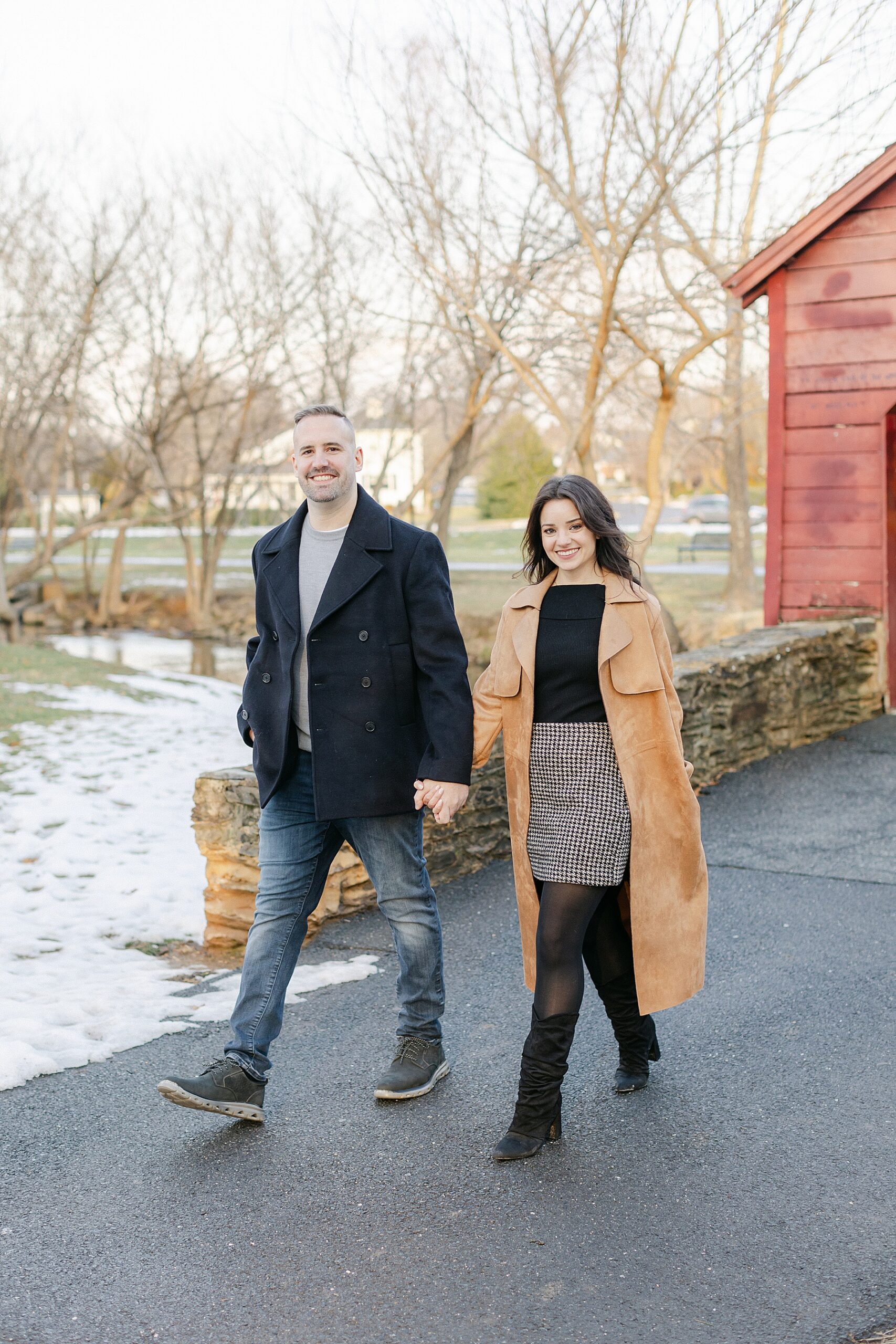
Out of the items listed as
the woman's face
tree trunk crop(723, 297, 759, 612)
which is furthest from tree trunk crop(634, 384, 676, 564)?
the woman's face

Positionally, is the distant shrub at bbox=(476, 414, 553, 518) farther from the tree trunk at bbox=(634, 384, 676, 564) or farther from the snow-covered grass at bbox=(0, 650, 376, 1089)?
the snow-covered grass at bbox=(0, 650, 376, 1089)

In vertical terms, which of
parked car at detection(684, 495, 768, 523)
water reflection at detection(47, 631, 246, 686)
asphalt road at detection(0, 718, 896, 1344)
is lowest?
water reflection at detection(47, 631, 246, 686)

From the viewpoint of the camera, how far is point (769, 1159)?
3383 mm

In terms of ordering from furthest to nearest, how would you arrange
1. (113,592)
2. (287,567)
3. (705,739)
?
(113,592) → (705,739) → (287,567)

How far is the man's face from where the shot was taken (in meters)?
3.56

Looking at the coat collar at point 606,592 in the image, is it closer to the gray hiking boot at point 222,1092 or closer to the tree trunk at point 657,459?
the gray hiking boot at point 222,1092

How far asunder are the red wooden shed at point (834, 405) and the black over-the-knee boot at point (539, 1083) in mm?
7333

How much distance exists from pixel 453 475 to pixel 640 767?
19.3 m

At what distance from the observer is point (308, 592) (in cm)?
367

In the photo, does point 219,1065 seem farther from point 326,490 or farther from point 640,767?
point 326,490

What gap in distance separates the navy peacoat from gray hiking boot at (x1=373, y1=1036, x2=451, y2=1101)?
2.58 feet

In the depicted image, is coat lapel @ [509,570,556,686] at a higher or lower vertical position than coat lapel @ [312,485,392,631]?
lower

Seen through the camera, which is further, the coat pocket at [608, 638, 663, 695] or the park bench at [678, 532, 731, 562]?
the park bench at [678, 532, 731, 562]

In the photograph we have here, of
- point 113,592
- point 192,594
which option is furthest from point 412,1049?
point 113,592
